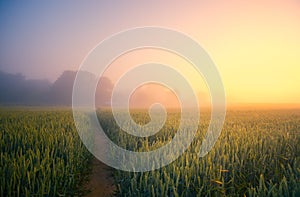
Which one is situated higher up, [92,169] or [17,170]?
[17,170]

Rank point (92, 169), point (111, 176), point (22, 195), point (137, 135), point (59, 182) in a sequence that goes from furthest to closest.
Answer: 1. point (137, 135)
2. point (92, 169)
3. point (111, 176)
4. point (59, 182)
5. point (22, 195)

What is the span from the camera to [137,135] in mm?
10461

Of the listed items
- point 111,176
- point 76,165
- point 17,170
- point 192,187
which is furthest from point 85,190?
point 192,187

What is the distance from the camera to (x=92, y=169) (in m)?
8.42

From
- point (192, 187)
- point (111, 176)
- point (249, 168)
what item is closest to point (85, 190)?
point (111, 176)

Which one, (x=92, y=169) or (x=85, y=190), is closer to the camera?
(x=85, y=190)

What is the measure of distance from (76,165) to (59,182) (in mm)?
1643

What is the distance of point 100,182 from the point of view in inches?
282

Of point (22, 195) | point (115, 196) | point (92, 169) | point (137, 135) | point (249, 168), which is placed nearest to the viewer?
A: point (22, 195)

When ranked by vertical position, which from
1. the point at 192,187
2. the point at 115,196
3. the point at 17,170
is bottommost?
the point at 115,196

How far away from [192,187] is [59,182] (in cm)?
281

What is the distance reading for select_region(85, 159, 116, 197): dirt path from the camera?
6.36 meters

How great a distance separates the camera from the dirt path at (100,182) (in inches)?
250

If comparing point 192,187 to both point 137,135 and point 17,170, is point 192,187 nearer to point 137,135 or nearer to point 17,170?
point 17,170
